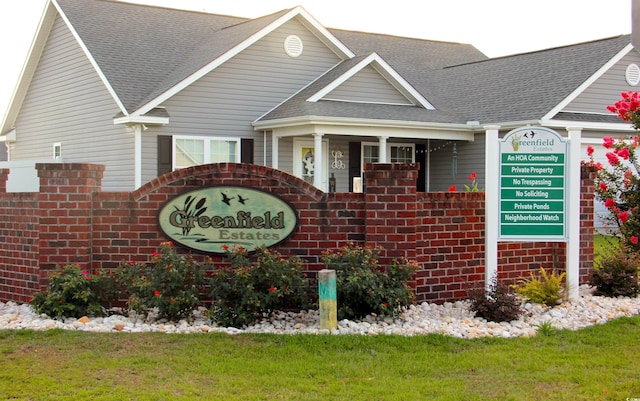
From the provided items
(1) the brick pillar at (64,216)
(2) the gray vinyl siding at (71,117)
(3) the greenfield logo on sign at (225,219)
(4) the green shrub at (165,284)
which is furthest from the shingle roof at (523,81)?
(1) the brick pillar at (64,216)

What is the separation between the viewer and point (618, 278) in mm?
9953

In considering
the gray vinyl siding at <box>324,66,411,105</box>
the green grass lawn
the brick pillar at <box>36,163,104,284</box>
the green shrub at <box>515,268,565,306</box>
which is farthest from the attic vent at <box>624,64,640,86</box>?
the brick pillar at <box>36,163,104,284</box>

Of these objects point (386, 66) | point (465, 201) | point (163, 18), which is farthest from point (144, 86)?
point (465, 201)

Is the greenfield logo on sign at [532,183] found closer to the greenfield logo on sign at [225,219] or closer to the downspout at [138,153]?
the greenfield logo on sign at [225,219]

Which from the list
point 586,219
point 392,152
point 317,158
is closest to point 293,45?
point 317,158

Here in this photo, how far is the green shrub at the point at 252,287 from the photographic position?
307 inches

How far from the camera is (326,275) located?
7.57m

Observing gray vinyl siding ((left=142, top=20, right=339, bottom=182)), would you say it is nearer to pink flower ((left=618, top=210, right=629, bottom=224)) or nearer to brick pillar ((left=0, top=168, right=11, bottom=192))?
brick pillar ((left=0, top=168, right=11, bottom=192))

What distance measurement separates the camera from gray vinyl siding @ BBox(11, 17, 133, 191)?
17797 millimetres

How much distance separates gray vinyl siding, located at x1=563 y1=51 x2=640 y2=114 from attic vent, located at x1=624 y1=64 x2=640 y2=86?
3.4 inches

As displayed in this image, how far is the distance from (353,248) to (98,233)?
9.79 feet

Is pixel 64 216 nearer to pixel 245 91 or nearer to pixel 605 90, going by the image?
pixel 245 91

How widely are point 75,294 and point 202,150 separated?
32.3 ft

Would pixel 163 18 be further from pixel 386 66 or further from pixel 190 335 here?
pixel 190 335
